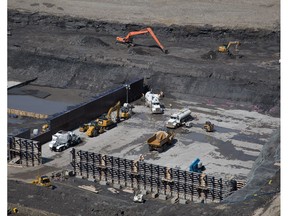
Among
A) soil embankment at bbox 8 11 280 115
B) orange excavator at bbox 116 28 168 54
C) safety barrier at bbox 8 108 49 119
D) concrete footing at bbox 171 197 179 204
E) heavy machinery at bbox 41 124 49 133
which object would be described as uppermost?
orange excavator at bbox 116 28 168 54

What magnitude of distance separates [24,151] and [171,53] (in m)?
16.7

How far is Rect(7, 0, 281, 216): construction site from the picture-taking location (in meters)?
21.4

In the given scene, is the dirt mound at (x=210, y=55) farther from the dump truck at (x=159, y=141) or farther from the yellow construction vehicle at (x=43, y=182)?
the yellow construction vehicle at (x=43, y=182)

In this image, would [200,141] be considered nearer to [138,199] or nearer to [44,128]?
[44,128]

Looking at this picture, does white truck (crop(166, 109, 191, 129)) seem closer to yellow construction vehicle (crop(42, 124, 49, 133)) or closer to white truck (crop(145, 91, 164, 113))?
white truck (crop(145, 91, 164, 113))

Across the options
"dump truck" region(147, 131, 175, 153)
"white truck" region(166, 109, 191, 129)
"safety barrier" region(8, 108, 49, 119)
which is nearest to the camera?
"dump truck" region(147, 131, 175, 153)

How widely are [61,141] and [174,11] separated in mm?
23446

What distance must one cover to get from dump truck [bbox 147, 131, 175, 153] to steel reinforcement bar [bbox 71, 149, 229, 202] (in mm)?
2861

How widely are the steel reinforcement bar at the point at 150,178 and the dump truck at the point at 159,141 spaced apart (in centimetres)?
286

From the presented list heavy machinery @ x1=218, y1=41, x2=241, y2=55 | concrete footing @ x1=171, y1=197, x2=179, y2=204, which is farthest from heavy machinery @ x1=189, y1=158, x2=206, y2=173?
heavy machinery @ x1=218, y1=41, x2=241, y2=55

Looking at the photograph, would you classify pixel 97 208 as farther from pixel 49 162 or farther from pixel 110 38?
pixel 110 38

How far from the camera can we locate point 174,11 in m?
48.3

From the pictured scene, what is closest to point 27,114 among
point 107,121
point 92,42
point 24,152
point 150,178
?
point 107,121
